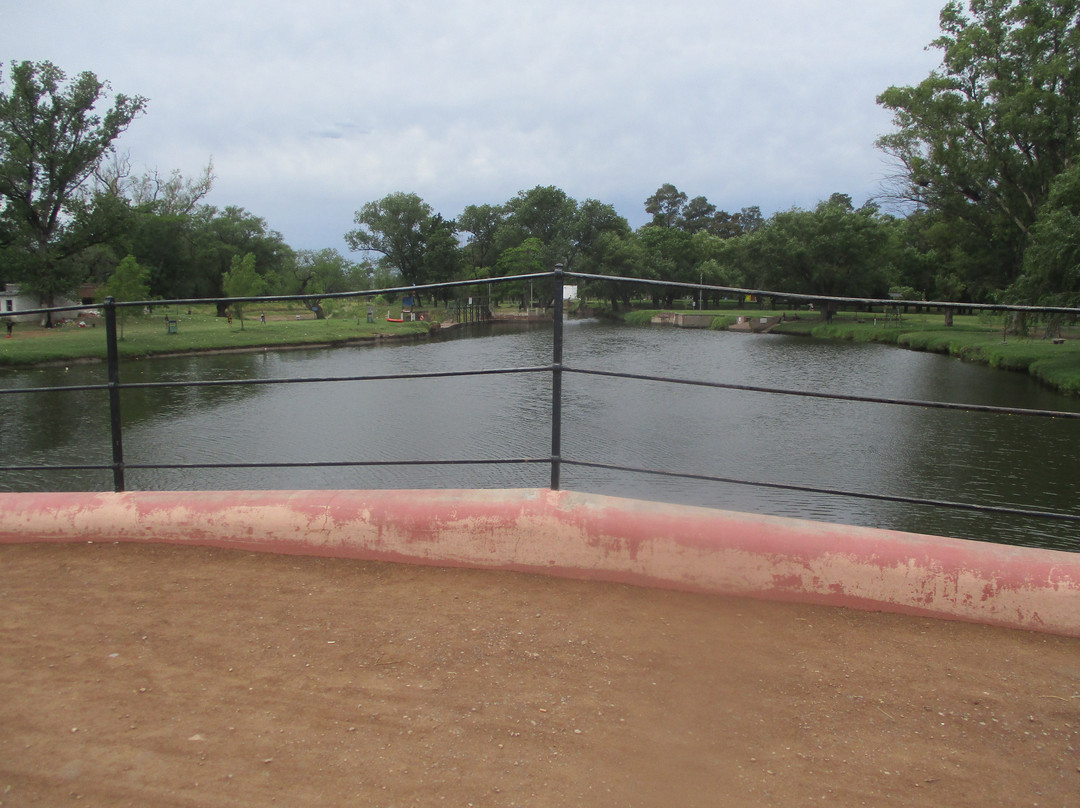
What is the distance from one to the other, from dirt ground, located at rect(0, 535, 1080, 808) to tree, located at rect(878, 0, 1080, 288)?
26.5 meters

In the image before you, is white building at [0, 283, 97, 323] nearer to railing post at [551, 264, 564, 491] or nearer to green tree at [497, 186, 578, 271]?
green tree at [497, 186, 578, 271]

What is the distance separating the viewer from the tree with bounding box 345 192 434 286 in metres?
68.2

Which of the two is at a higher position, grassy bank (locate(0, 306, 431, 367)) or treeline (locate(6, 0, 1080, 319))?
treeline (locate(6, 0, 1080, 319))

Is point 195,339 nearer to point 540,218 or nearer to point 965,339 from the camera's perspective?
point 965,339

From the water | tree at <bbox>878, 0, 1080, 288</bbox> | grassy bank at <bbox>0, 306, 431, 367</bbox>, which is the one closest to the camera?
the water

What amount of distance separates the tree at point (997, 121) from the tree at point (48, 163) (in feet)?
117

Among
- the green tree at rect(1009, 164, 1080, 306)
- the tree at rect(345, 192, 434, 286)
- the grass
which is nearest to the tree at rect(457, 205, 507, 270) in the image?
the tree at rect(345, 192, 434, 286)

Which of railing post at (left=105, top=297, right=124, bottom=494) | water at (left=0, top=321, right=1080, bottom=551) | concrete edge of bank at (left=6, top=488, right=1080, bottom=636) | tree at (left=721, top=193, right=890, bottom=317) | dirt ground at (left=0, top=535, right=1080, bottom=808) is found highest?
tree at (left=721, top=193, right=890, bottom=317)

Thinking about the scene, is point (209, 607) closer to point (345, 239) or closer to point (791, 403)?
point (791, 403)

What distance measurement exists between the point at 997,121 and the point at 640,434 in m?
23.4

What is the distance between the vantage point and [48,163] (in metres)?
32.4

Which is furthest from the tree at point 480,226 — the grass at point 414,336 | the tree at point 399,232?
the grass at point 414,336

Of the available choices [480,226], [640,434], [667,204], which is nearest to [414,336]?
[640,434]

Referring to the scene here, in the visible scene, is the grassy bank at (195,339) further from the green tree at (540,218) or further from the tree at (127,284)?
the green tree at (540,218)
